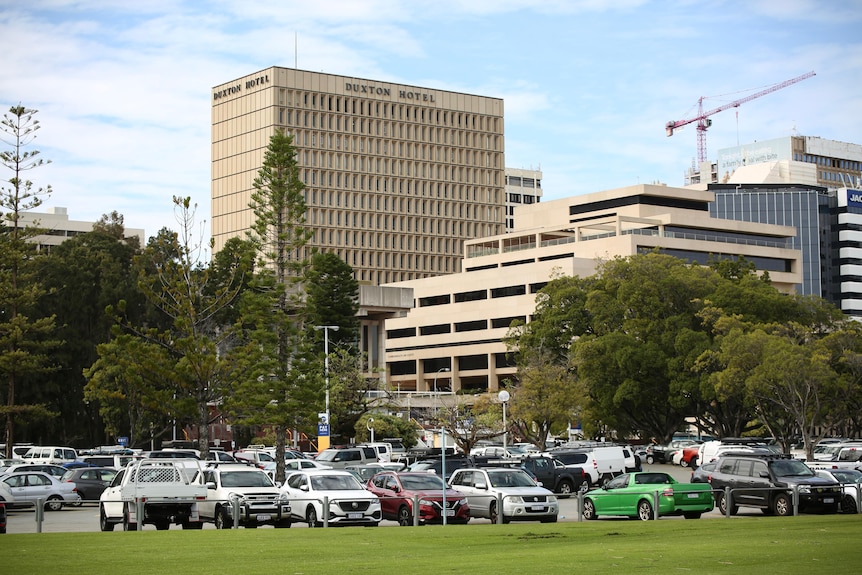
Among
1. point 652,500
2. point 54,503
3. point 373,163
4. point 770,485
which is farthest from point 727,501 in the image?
point 373,163

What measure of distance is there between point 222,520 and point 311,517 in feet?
7.18

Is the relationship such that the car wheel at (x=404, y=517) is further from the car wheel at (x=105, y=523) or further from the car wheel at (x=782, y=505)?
the car wheel at (x=782, y=505)

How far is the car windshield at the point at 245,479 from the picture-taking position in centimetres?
3077

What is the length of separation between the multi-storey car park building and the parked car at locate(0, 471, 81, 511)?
8478 cm

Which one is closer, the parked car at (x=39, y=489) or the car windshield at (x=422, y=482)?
the car windshield at (x=422, y=482)

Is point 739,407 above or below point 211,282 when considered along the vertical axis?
below

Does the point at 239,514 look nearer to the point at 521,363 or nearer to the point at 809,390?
the point at 809,390

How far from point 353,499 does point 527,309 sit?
97162 mm

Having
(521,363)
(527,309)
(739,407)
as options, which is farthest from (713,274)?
(527,309)

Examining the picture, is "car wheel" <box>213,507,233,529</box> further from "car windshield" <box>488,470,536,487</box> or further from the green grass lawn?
"car windshield" <box>488,470,536,487</box>

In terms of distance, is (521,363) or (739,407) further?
(521,363)

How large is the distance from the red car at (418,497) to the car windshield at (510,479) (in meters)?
1.18

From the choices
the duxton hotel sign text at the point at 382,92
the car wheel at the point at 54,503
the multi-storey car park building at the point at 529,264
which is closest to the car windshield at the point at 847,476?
the car wheel at the point at 54,503

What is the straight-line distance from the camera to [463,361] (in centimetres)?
13762
